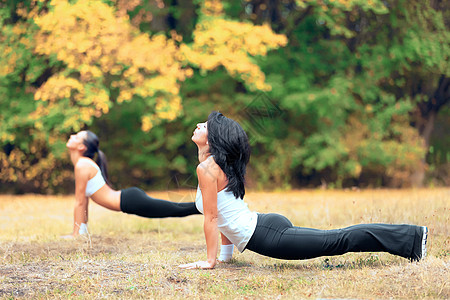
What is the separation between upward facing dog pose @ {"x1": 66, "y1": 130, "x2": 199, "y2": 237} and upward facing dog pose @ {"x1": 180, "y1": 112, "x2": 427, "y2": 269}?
5.69 feet

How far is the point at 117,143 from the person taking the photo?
15688 mm

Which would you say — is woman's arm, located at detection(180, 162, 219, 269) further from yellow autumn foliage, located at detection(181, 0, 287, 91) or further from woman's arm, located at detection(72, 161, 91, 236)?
yellow autumn foliage, located at detection(181, 0, 287, 91)

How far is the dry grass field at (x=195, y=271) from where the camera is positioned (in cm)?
407

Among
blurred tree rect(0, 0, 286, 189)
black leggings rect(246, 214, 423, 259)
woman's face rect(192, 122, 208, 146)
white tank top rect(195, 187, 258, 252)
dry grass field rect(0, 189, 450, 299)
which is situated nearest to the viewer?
dry grass field rect(0, 189, 450, 299)

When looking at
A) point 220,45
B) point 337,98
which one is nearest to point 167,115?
point 220,45

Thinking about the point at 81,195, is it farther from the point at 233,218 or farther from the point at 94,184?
the point at 233,218

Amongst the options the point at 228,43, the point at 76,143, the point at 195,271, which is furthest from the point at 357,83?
the point at 195,271

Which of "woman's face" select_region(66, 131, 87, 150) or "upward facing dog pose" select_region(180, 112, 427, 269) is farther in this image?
"woman's face" select_region(66, 131, 87, 150)

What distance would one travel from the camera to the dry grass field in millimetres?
4074

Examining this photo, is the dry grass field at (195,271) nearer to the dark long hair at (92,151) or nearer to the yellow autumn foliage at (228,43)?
the dark long hair at (92,151)

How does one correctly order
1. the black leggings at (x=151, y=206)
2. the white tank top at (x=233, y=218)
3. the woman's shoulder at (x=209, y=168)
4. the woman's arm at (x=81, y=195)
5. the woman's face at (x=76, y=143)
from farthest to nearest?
the woman's face at (x=76, y=143) < the woman's arm at (x=81, y=195) < the black leggings at (x=151, y=206) < the white tank top at (x=233, y=218) < the woman's shoulder at (x=209, y=168)

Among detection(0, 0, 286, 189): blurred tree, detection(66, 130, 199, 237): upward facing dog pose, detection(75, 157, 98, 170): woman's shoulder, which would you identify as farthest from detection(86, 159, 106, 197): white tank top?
detection(0, 0, 286, 189): blurred tree

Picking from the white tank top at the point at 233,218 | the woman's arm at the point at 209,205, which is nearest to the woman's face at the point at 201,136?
the woman's arm at the point at 209,205

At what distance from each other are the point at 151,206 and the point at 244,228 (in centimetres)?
219
